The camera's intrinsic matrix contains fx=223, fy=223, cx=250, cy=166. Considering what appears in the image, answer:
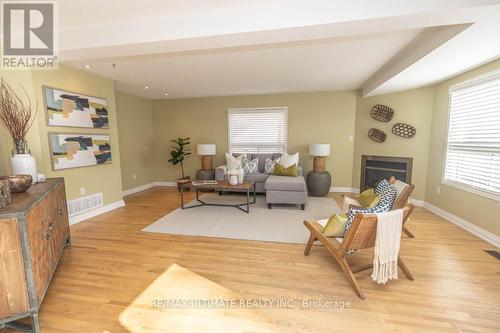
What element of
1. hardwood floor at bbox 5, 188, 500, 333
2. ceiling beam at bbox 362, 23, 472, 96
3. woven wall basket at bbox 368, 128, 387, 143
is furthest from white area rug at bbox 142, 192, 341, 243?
ceiling beam at bbox 362, 23, 472, 96

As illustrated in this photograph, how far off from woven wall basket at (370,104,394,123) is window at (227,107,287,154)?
6.47 ft

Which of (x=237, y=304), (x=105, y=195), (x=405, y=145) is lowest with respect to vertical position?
(x=237, y=304)

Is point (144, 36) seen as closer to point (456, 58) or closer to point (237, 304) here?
point (237, 304)

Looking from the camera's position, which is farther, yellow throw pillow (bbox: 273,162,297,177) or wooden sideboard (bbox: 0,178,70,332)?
yellow throw pillow (bbox: 273,162,297,177)

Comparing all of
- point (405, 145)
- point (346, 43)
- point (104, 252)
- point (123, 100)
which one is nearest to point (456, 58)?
point (346, 43)

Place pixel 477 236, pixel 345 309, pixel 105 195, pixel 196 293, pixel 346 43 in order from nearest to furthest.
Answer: pixel 345 309
pixel 196 293
pixel 346 43
pixel 477 236
pixel 105 195


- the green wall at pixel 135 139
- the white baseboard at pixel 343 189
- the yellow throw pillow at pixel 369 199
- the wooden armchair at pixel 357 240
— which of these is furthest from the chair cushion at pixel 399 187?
the green wall at pixel 135 139

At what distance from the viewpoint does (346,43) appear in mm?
2619

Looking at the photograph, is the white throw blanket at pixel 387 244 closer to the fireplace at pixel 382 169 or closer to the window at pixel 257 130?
the fireplace at pixel 382 169

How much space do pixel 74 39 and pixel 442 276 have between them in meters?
4.46

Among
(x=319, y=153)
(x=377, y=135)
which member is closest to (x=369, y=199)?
(x=319, y=153)

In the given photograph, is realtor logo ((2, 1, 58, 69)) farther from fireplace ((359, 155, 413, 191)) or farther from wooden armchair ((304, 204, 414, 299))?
fireplace ((359, 155, 413, 191))

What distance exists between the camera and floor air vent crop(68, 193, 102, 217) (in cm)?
345

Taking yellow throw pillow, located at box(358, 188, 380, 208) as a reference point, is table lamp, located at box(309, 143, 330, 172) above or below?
above
